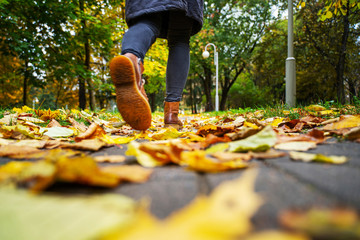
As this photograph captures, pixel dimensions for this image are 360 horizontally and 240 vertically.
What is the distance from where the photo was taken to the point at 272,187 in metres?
0.57

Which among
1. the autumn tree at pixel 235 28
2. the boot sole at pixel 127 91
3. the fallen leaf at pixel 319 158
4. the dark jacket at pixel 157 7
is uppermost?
the autumn tree at pixel 235 28

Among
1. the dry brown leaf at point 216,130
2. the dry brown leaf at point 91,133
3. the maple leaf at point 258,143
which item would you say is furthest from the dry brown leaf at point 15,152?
the dry brown leaf at point 216,130

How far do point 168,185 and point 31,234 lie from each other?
33 cm

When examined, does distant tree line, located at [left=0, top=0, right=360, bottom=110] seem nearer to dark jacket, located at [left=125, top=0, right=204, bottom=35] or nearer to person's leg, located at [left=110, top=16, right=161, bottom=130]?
dark jacket, located at [left=125, top=0, right=204, bottom=35]

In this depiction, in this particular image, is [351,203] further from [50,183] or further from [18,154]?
[18,154]

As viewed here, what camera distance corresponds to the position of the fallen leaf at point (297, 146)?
0.97 metres

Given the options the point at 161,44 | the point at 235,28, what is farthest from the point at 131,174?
the point at 235,28

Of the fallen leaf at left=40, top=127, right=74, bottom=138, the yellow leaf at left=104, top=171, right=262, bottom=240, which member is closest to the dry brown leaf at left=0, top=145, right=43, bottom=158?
the fallen leaf at left=40, top=127, right=74, bottom=138

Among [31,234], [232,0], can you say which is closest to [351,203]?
[31,234]

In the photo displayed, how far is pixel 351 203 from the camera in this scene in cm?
47

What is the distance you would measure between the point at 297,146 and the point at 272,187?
1.70ft

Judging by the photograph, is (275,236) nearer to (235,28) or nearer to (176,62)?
(176,62)

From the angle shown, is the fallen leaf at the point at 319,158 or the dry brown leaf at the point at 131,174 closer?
the dry brown leaf at the point at 131,174

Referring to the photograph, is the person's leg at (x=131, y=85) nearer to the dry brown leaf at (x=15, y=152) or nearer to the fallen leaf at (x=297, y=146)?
the dry brown leaf at (x=15, y=152)
